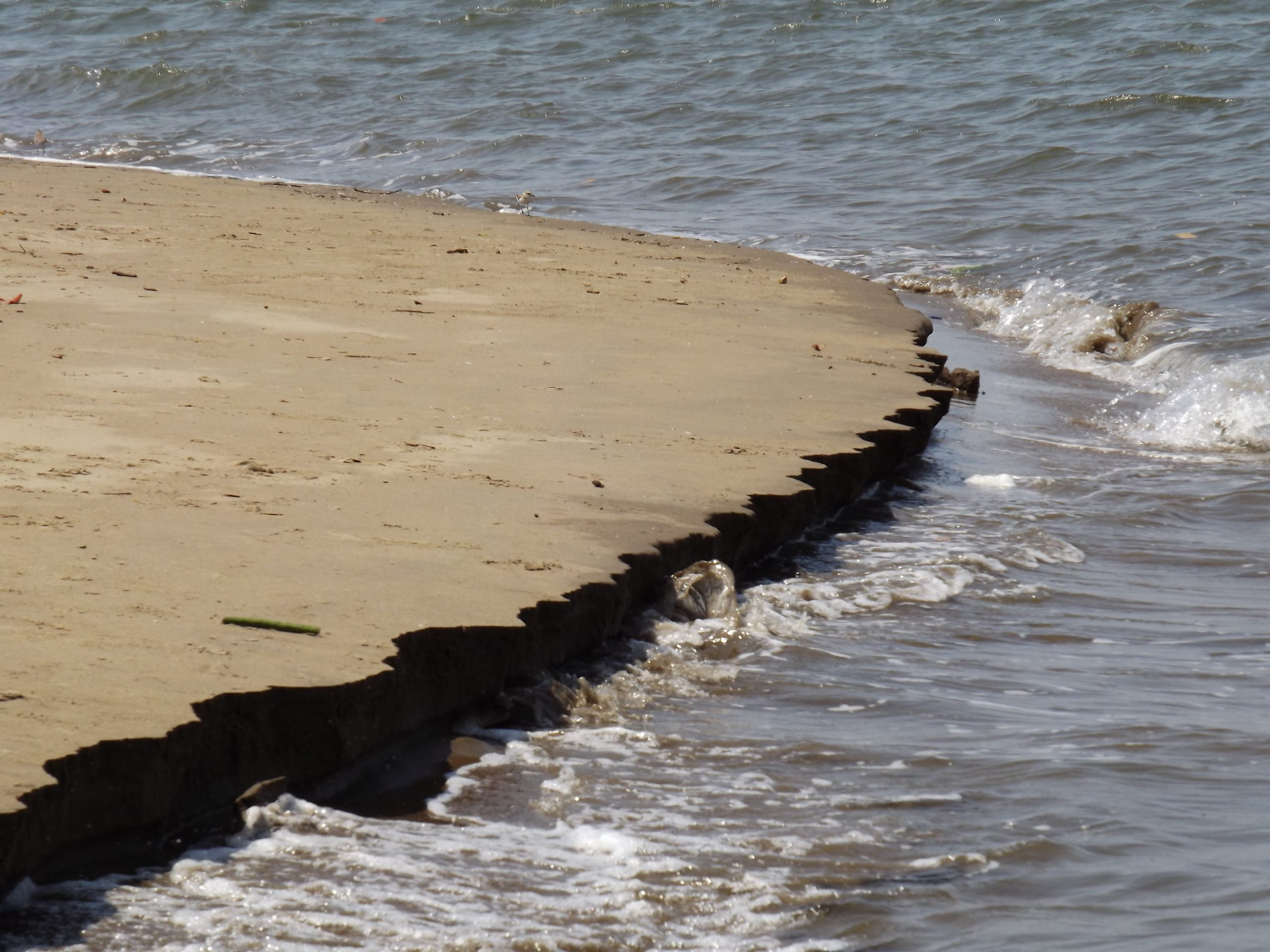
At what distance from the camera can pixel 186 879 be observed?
251cm

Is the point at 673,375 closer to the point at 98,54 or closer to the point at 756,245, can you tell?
the point at 756,245

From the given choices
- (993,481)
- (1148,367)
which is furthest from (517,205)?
(993,481)

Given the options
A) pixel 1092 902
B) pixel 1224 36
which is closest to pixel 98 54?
pixel 1224 36

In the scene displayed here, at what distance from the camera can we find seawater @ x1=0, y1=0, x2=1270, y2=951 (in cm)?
257

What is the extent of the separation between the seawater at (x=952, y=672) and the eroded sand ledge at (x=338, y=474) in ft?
0.60

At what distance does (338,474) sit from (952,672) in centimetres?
171

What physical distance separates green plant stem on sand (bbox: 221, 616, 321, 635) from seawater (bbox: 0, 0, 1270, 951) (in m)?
0.39

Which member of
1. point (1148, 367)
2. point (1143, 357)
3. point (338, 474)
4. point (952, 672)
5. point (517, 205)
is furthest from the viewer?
point (517, 205)

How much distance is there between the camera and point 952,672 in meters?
3.82

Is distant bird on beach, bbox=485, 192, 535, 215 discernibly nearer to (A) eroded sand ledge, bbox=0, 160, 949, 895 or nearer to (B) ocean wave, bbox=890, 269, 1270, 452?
(B) ocean wave, bbox=890, 269, 1270, 452

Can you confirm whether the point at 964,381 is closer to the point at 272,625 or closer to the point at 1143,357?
the point at 1143,357

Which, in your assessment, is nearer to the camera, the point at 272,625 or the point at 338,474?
the point at 272,625

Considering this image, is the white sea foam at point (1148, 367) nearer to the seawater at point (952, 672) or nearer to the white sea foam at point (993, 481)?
the seawater at point (952, 672)

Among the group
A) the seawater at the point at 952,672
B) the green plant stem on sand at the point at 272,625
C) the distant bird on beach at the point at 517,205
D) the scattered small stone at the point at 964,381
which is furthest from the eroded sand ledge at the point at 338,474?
the distant bird on beach at the point at 517,205
